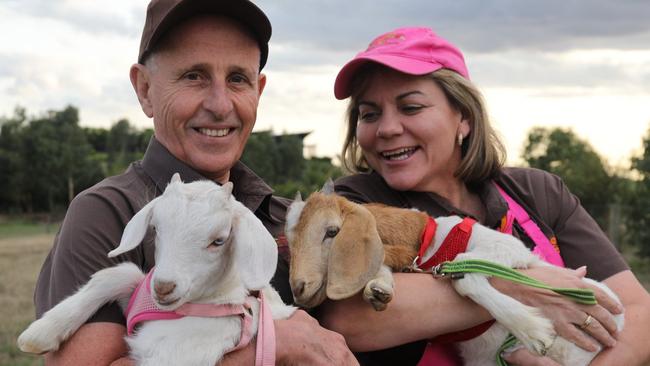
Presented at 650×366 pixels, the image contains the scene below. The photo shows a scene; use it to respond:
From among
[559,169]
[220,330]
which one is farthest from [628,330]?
[559,169]

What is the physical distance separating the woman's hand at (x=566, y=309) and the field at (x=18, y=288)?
23.7 ft

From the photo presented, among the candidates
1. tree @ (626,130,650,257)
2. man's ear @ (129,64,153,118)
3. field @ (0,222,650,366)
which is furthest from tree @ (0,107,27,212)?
man's ear @ (129,64,153,118)

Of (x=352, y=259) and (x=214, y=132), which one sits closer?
(x=352, y=259)

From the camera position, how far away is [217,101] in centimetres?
342

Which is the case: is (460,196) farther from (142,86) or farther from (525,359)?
(142,86)

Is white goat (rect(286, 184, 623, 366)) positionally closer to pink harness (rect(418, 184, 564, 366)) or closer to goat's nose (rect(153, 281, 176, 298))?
pink harness (rect(418, 184, 564, 366))

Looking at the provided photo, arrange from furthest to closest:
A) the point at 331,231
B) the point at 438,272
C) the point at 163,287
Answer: the point at 438,272 < the point at 331,231 < the point at 163,287

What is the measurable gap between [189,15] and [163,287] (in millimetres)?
1500

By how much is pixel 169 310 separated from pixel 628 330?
236 cm

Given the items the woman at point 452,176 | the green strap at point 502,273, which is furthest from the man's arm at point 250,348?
the green strap at point 502,273

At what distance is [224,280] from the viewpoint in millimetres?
2723

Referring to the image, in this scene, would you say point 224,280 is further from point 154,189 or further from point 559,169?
point 559,169

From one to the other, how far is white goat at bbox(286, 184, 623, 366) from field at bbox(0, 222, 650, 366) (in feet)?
22.6

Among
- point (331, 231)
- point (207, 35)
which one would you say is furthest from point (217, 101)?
point (331, 231)
